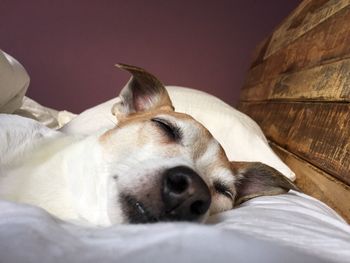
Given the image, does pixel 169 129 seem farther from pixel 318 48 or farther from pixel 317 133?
pixel 318 48

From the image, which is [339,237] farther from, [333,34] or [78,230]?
[333,34]

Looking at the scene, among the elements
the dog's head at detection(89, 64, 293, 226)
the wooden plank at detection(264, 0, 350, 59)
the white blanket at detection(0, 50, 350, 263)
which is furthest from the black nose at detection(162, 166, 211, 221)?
the wooden plank at detection(264, 0, 350, 59)

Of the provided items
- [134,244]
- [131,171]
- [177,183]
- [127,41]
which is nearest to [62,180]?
[131,171]

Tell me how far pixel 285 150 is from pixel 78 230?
1310 mm

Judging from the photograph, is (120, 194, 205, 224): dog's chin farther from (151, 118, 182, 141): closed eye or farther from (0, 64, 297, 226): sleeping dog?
(151, 118, 182, 141): closed eye

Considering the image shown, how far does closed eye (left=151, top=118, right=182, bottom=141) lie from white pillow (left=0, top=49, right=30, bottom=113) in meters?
0.85

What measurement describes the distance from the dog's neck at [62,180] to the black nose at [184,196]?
210mm

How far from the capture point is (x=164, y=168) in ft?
2.86

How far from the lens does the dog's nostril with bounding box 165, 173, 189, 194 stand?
80cm

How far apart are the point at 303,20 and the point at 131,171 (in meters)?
1.52

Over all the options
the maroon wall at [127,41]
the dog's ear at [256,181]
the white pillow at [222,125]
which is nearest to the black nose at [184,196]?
the dog's ear at [256,181]

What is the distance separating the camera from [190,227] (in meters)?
0.53

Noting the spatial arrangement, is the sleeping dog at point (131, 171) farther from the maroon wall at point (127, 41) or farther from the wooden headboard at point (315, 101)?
the maroon wall at point (127, 41)

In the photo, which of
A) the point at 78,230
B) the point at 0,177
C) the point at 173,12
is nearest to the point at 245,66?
the point at 173,12
